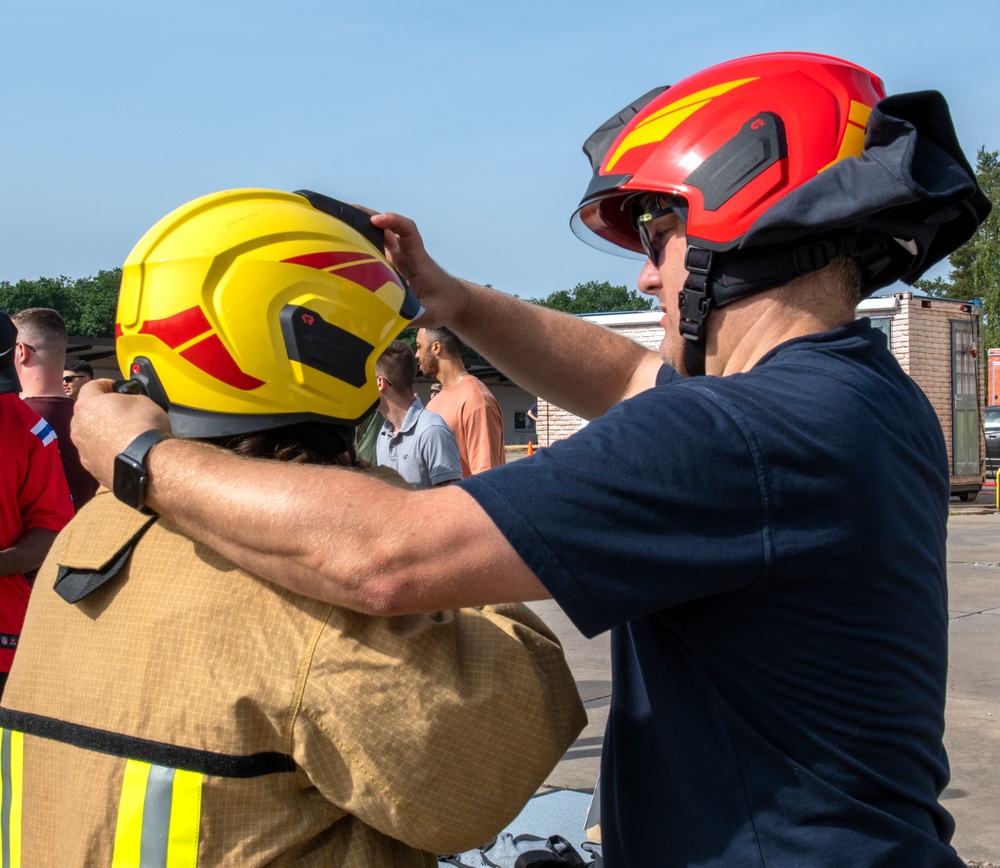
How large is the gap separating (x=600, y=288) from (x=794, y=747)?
380ft

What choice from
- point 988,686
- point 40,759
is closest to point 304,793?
point 40,759

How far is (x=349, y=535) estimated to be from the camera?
4.58 feet

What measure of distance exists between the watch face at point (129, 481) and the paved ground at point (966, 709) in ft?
12.2

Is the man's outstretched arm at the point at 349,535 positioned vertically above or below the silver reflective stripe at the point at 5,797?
above

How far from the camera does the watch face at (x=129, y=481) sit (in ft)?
4.96

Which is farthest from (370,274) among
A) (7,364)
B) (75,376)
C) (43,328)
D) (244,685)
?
(75,376)

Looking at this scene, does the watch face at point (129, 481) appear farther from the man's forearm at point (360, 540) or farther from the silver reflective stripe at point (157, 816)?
the silver reflective stripe at point (157, 816)

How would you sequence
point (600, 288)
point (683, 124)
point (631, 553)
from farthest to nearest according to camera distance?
point (600, 288) → point (683, 124) → point (631, 553)

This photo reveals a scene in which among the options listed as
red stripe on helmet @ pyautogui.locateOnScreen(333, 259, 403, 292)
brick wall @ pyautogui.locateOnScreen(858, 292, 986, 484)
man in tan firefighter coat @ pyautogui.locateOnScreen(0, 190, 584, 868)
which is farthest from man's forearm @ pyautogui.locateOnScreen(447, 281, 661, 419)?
brick wall @ pyautogui.locateOnScreen(858, 292, 986, 484)

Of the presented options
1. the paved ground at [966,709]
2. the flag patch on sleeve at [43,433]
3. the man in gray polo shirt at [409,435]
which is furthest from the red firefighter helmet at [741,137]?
the man in gray polo shirt at [409,435]

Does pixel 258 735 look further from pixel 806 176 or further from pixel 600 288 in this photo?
pixel 600 288

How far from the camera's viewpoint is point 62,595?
1.57m

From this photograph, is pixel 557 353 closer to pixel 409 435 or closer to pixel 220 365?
pixel 220 365

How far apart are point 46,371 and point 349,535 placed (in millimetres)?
4801
